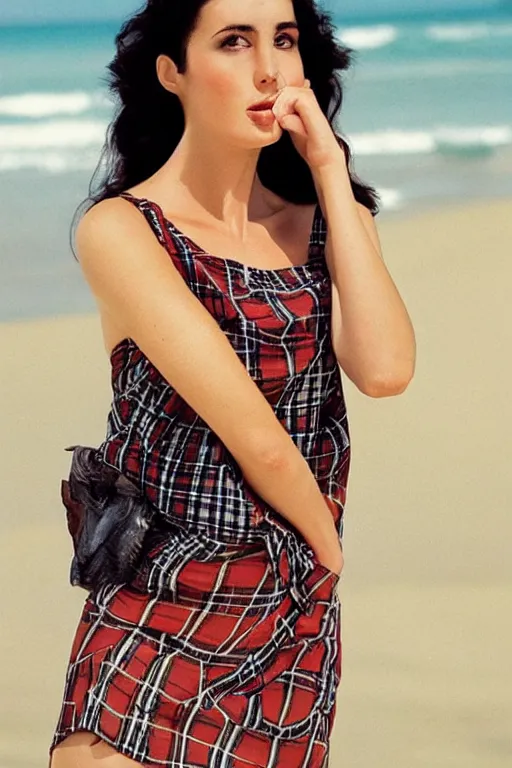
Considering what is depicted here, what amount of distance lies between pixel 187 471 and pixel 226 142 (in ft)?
1.70

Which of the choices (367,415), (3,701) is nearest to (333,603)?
(3,701)

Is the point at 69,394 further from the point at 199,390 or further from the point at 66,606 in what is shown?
the point at 199,390

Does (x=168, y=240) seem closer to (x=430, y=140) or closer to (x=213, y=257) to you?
(x=213, y=257)

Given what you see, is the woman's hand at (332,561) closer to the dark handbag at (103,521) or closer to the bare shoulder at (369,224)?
the dark handbag at (103,521)

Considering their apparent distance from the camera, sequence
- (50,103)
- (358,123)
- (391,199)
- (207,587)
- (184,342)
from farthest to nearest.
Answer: (50,103), (358,123), (391,199), (207,587), (184,342)

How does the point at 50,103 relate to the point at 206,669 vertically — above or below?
above

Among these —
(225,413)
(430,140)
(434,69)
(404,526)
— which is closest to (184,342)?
(225,413)

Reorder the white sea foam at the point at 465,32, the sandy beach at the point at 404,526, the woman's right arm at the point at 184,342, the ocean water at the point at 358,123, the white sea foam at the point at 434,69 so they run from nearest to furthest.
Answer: the woman's right arm at the point at 184,342 < the sandy beach at the point at 404,526 < the ocean water at the point at 358,123 < the white sea foam at the point at 434,69 < the white sea foam at the point at 465,32

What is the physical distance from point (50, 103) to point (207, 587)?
394 inches

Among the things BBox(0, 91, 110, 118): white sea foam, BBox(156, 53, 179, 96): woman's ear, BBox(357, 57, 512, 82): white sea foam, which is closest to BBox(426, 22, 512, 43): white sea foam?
BBox(357, 57, 512, 82): white sea foam

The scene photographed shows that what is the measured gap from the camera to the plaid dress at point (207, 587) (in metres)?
2.37

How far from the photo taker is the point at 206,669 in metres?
2.40

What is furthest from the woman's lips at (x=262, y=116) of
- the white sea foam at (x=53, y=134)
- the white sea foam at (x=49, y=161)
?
the white sea foam at (x=53, y=134)

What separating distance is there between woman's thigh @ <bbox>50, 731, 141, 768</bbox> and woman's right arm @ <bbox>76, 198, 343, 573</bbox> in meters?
0.44
